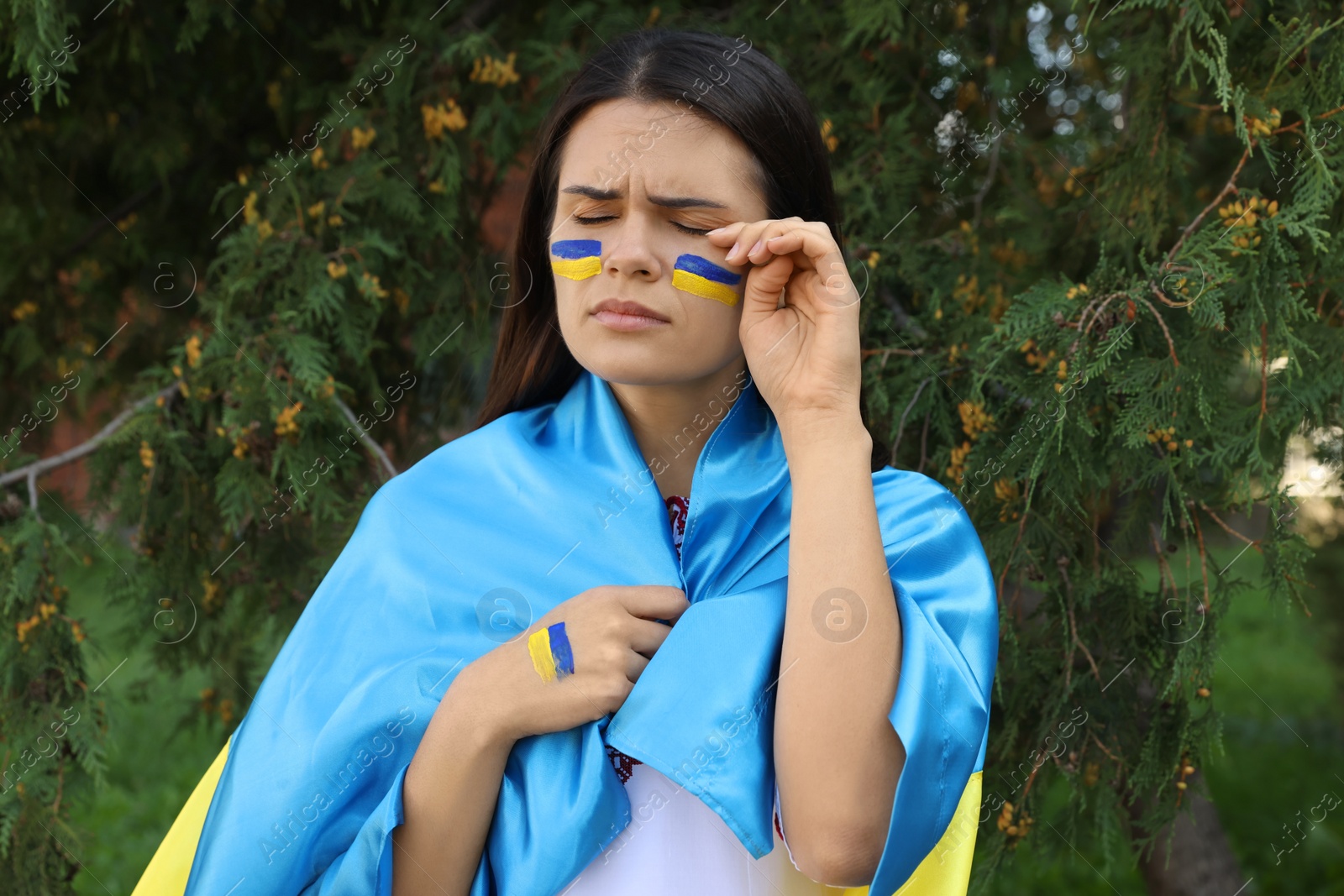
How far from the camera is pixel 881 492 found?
5.73 feet

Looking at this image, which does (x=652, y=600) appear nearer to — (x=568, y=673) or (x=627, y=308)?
(x=568, y=673)

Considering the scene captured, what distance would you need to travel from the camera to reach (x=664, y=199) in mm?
1624

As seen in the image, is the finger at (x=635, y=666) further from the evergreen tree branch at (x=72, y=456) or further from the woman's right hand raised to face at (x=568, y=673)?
the evergreen tree branch at (x=72, y=456)

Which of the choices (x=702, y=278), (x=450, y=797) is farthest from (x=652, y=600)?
(x=702, y=278)

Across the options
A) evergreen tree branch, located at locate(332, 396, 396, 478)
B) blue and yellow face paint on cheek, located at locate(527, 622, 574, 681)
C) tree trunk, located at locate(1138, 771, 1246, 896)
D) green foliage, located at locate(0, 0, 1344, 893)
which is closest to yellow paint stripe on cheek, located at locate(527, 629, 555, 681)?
blue and yellow face paint on cheek, located at locate(527, 622, 574, 681)

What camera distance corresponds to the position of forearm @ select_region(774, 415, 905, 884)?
1.43m

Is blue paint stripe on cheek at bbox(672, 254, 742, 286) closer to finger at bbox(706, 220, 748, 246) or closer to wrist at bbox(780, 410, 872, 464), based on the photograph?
finger at bbox(706, 220, 748, 246)

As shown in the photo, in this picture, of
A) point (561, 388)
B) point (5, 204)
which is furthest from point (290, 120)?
point (561, 388)

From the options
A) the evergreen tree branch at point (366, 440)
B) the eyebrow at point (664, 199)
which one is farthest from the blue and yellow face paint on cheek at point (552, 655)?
the evergreen tree branch at point (366, 440)

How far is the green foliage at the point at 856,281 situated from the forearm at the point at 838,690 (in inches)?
32.8

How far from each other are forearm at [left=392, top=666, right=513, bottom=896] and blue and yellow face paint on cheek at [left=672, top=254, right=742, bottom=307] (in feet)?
2.04

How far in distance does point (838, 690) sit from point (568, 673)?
0.35 meters

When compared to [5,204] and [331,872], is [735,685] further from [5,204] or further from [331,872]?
[5,204]

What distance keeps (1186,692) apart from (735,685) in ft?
4.46
